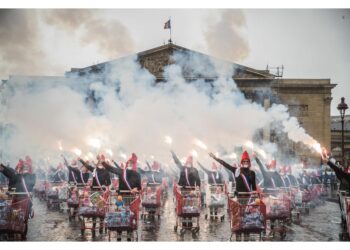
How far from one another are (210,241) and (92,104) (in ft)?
31.8

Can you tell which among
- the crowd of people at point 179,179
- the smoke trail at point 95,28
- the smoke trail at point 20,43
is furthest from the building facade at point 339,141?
the smoke trail at point 20,43

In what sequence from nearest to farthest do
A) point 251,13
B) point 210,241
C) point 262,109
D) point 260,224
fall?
1. point 260,224
2. point 210,241
3. point 251,13
4. point 262,109

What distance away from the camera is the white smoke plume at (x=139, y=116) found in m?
18.0

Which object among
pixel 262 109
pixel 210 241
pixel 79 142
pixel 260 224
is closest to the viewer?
pixel 260 224

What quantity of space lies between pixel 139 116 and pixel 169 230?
8417 mm

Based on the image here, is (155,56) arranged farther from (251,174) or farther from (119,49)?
(251,174)

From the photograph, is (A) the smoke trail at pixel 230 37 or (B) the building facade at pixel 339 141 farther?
(B) the building facade at pixel 339 141

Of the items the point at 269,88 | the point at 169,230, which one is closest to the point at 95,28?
the point at 169,230

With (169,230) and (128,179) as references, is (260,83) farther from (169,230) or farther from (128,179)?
(128,179)

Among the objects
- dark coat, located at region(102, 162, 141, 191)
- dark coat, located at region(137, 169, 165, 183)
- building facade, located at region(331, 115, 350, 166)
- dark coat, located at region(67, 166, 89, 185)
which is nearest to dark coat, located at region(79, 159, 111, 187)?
dark coat, located at region(102, 162, 141, 191)

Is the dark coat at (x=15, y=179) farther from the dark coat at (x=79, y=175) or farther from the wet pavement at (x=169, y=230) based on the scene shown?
the dark coat at (x=79, y=175)

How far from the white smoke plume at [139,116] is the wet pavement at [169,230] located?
337 cm

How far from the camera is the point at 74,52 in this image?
15.8m

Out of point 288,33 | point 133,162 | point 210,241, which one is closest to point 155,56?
point 288,33
